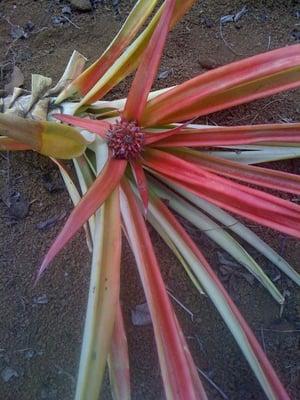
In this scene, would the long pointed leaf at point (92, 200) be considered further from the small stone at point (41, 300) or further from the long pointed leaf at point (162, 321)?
the small stone at point (41, 300)

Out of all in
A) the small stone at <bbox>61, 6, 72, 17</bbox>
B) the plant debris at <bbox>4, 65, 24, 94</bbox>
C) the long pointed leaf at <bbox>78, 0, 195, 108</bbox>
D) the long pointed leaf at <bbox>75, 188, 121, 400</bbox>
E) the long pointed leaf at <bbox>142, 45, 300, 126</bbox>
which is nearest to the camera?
the long pointed leaf at <bbox>75, 188, 121, 400</bbox>

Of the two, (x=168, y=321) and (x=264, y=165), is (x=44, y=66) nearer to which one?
(x=264, y=165)

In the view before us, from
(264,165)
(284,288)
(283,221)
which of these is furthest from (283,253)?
(283,221)

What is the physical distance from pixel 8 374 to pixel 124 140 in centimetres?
56

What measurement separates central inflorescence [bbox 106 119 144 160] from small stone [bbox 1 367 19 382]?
52cm

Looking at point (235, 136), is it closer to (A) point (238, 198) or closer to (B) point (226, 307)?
(A) point (238, 198)

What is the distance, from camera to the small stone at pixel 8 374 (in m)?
1.09

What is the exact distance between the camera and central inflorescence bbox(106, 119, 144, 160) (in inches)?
37.0

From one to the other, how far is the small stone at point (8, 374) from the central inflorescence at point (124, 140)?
1.71ft

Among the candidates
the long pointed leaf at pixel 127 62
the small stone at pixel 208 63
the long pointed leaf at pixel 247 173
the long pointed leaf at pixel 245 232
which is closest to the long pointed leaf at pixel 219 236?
the long pointed leaf at pixel 245 232

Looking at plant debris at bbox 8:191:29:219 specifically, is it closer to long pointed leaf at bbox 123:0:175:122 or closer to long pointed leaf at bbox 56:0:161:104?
long pointed leaf at bbox 56:0:161:104

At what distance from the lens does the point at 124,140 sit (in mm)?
939

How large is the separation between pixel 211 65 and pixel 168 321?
79 centimetres

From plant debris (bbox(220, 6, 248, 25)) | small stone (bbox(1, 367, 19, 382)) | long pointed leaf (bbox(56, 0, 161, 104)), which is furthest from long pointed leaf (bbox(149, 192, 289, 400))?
plant debris (bbox(220, 6, 248, 25))
